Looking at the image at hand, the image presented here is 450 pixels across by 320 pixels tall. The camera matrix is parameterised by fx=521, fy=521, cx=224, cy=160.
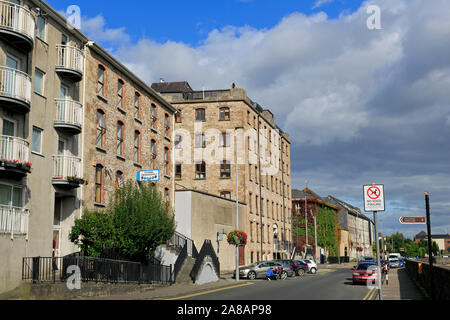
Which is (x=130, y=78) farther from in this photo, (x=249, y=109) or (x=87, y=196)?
(x=249, y=109)

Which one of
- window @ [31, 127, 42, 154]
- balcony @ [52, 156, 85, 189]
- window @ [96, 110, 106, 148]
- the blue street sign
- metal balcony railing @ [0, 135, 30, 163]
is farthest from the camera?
the blue street sign

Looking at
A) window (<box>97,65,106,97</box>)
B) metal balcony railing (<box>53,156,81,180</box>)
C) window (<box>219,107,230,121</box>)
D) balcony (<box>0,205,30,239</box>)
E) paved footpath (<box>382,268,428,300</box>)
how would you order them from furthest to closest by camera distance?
window (<box>219,107,230,121</box>) → window (<box>97,65,106,97</box>) → metal balcony railing (<box>53,156,81,180</box>) → paved footpath (<box>382,268,428,300</box>) → balcony (<box>0,205,30,239</box>)

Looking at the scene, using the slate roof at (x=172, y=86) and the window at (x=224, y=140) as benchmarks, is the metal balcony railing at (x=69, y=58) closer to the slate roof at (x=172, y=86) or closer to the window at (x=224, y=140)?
the window at (x=224, y=140)

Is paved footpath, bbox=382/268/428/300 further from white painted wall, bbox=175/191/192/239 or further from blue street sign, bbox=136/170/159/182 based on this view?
white painted wall, bbox=175/191/192/239

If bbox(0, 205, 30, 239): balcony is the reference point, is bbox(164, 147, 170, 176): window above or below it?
above

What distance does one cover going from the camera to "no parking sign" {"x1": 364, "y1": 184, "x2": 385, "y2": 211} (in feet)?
43.1

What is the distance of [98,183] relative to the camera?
3072 centimetres

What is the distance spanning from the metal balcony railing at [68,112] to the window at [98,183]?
4.03m

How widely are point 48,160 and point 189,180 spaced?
34749 millimetres

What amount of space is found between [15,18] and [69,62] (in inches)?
183

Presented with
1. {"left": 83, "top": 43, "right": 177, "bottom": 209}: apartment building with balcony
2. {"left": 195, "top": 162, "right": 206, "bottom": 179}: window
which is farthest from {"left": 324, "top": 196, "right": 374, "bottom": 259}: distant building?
{"left": 83, "top": 43, "right": 177, "bottom": 209}: apartment building with balcony

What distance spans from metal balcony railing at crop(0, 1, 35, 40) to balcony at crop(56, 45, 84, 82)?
3222 mm

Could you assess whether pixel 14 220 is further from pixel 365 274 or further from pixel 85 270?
pixel 365 274

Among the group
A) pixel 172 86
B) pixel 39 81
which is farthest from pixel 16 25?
pixel 172 86
